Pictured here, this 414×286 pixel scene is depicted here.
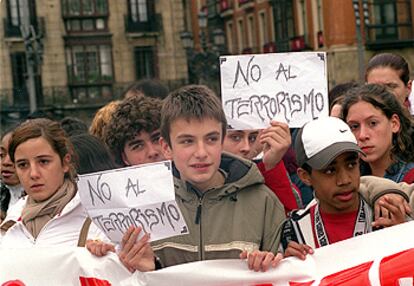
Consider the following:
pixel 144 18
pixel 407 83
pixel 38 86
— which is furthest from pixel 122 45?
pixel 407 83

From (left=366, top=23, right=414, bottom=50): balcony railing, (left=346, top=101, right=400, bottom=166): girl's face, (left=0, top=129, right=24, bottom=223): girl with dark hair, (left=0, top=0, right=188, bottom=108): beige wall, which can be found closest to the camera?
(left=346, top=101, right=400, bottom=166): girl's face

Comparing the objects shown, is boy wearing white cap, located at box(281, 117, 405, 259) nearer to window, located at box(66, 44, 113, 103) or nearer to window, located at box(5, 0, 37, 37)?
window, located at box(66, 44, 113, 103)

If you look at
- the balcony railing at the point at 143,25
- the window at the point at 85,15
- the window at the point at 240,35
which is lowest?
the window at the point at 240,35

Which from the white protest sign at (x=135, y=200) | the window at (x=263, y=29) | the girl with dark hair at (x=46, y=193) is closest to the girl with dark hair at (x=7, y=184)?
the girl with dark hair at (x=46, y=193)

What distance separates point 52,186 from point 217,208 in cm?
87

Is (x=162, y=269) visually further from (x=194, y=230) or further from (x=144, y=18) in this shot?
(x=144, y=18)

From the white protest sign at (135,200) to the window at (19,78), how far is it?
38568 mm

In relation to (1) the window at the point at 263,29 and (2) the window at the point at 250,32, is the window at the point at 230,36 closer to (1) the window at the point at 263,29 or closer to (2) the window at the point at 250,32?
(2) the window at the point at 250,32

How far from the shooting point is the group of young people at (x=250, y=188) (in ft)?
11.5

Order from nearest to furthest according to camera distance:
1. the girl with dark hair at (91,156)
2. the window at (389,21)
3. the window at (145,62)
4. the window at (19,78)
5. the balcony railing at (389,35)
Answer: the girl with dark hair at (91,156) < the balcony railing at (389,35) < the window at (389,21) < the window at (19,78) < the window at (145,62)

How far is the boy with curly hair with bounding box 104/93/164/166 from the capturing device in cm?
466

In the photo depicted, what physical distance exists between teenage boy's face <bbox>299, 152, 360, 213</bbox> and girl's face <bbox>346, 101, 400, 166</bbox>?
49cm

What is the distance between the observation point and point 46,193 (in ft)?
13.4

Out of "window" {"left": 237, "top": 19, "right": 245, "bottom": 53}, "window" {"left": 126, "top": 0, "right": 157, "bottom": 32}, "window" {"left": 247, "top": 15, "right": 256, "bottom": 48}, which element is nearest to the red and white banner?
"window" {"left": 247, "top": 15, "right": 256, "bottom": 48}
